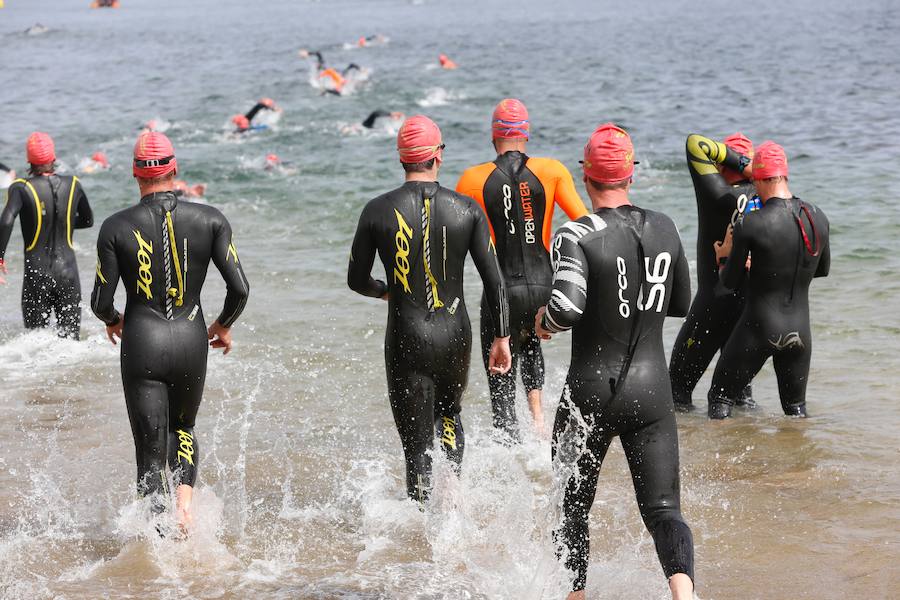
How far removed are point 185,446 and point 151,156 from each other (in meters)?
1.46

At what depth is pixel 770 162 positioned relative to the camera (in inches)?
247

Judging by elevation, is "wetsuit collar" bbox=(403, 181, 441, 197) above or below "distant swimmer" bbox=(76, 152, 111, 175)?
above

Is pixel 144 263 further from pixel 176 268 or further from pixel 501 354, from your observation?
pixel 501 354

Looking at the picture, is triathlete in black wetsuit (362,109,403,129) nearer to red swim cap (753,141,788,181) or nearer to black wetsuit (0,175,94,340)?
black wetsuit (0,175,94,340)

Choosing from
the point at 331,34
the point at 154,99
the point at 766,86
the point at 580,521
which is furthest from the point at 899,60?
the point at 580,521

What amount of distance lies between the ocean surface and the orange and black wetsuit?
700 mm

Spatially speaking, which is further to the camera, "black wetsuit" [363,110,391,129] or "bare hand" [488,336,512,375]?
"black wetsuit" [363,110,391,129]

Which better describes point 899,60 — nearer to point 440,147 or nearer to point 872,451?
point 872,451

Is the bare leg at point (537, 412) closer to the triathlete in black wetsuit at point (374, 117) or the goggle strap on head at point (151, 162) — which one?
the goggle strap on head at point (151, 162)

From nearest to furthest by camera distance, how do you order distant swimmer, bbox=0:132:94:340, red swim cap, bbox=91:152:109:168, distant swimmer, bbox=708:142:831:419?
distant swimmer, bbox=708:142:831:419
distant swimmer, bbox=0:132:94:340
red swim cap, bbox=91:152:109:168

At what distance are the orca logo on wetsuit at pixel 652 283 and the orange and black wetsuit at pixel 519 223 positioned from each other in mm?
1898

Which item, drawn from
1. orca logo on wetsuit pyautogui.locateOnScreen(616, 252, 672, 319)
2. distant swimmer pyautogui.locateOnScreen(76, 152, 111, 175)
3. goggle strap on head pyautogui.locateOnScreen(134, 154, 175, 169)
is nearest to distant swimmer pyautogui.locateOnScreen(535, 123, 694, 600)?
orca logo on wetsuit pyautogui.locateOnScreen(616, 252, 672, 319)

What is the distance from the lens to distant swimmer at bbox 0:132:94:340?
8.41m

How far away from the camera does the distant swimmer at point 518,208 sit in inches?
247
